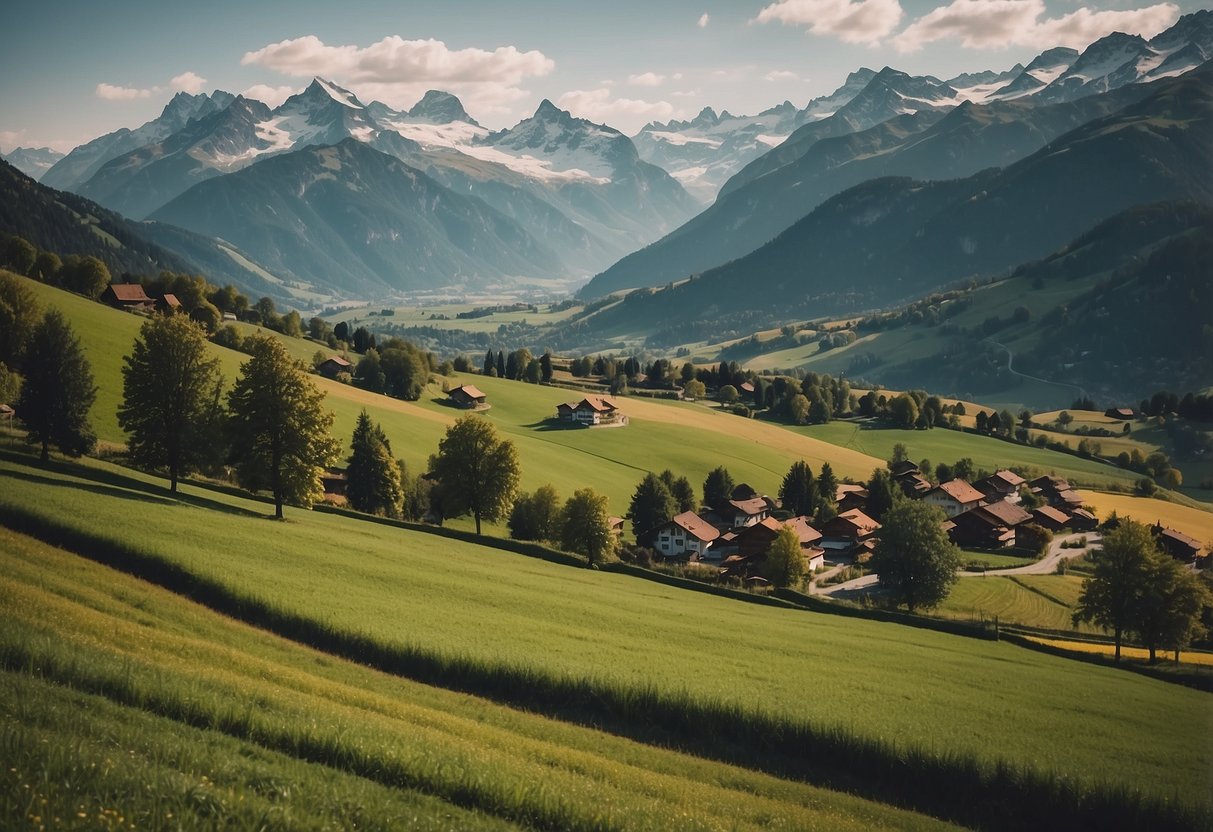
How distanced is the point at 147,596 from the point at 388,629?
8356mm

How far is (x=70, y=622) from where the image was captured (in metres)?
24.5

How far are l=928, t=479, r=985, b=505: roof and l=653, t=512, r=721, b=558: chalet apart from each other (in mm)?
40643

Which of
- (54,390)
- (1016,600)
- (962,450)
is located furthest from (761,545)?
(962,450)

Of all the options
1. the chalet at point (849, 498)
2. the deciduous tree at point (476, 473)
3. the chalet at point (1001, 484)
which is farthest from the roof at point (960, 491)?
the deciduous tree at point (476, 473)

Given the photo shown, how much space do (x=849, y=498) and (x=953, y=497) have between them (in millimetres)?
13621

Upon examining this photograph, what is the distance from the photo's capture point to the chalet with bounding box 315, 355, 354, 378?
135625 millimetres

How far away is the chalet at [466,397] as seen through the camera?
14025 centimetres

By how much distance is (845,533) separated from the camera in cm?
9738

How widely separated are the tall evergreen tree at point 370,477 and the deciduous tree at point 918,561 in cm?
4096

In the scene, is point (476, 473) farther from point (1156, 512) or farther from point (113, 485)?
point (1156, 512)

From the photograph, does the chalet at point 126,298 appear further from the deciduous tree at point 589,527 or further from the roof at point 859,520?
the roof at point 859,520

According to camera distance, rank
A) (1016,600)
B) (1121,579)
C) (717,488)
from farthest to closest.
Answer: (717,488) → (1016,600) → (1121,579)

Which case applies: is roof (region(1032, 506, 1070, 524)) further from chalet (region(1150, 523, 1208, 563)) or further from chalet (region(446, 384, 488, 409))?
chalet (region(446, 384, 488, 409))

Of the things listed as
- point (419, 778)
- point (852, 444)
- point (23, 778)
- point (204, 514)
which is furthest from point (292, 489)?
point (852, 444)
